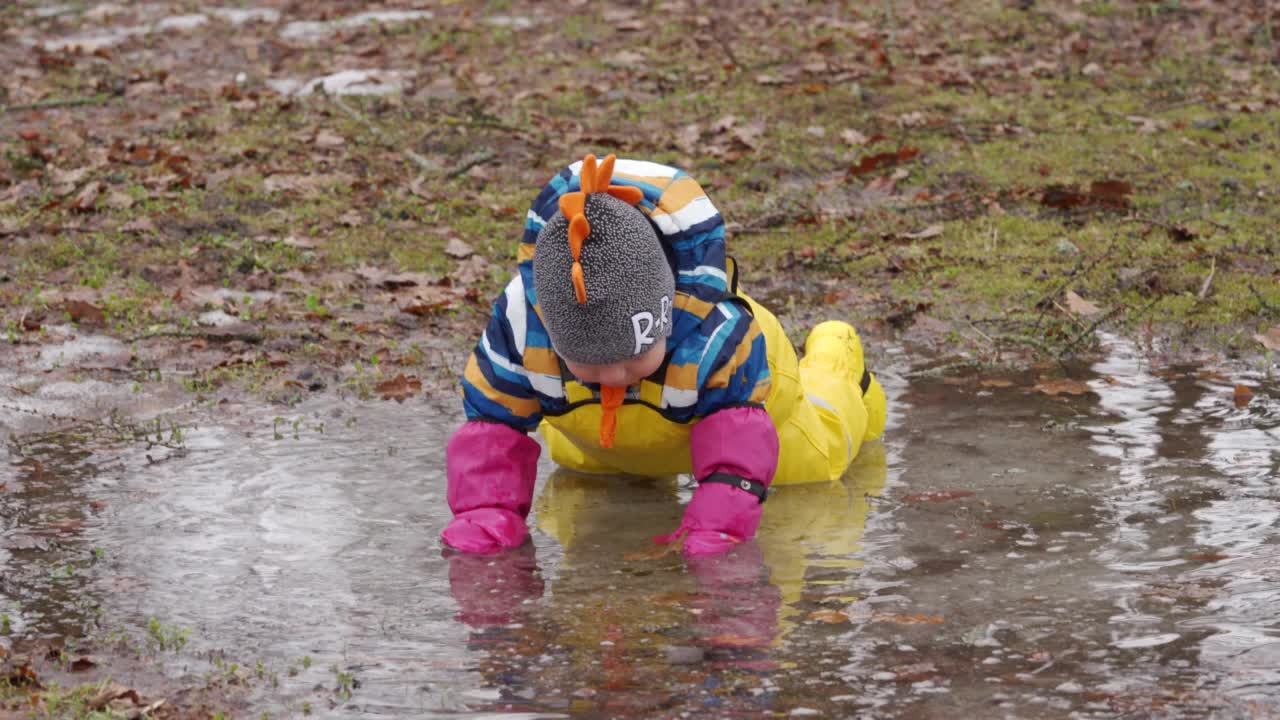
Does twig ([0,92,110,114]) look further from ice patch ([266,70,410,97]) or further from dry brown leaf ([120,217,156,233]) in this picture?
dry brown leaf ([120,217,156,233])

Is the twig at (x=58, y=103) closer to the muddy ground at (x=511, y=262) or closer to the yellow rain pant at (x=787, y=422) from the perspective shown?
the muddy ground at (x=511, y=262)

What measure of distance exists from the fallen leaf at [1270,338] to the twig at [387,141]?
5.62m

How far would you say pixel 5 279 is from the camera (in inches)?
311

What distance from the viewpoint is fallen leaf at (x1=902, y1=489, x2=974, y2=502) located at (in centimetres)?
534

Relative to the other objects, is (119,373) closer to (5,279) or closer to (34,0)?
(5,279)

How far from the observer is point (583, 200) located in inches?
169

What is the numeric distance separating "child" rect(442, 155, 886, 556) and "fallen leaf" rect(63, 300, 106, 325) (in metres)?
3.24

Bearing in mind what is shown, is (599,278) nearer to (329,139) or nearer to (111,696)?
(111,696)

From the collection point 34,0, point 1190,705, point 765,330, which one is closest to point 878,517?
point 765,330

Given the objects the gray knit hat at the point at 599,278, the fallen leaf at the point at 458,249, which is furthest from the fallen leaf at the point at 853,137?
the gray knit hat at the point at 599,278

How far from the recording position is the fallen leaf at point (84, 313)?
7.39 meters

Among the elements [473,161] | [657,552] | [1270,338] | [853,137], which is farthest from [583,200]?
[853,137]

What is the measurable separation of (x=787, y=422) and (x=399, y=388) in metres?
2.11

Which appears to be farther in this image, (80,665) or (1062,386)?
(1062,386)
